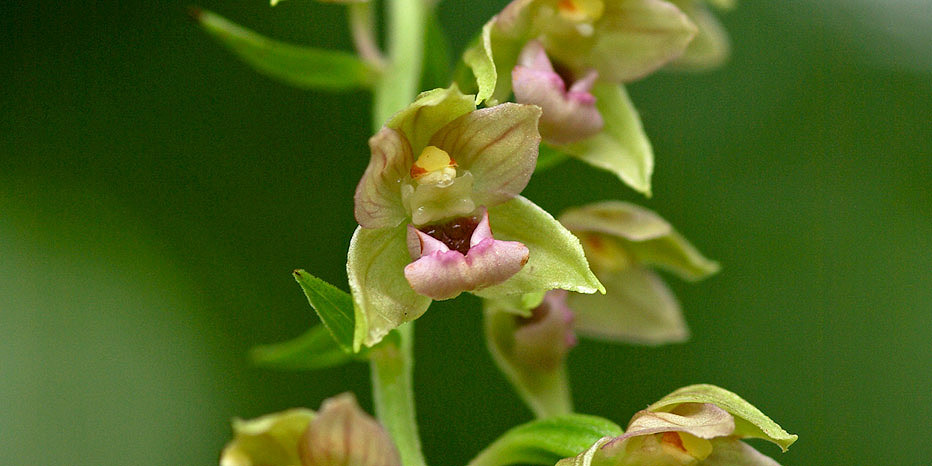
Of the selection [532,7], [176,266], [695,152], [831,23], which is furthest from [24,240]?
[831,23]

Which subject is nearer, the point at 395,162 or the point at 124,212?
the point at 395,162

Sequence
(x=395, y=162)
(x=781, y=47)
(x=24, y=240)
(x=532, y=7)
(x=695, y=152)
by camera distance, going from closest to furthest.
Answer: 1. (x=395, y=162)
2. (x=532, y=7)
3. (x=24, y=240)
4. (x=695, y=152)
5. (x=781, y=47)

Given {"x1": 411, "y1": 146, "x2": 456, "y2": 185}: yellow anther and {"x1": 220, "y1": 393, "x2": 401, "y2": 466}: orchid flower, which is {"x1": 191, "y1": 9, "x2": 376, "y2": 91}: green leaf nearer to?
{"x1": 411, "y1": 146, "x2": 456, "y2": 185}: yellow anther

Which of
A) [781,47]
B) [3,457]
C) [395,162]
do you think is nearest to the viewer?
[395,162]

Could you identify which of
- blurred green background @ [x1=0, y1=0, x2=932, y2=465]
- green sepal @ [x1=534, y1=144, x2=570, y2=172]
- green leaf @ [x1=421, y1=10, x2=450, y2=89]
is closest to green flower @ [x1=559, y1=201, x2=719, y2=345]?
green sepal @ [x1=534, y1=144, x2=570, y2=172]

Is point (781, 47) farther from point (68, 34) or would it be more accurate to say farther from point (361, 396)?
point (68, 34)

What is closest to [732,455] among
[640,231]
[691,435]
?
[691,435]

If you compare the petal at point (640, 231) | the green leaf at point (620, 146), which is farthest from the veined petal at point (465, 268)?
the petal at point (640, 231)
